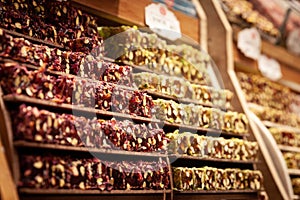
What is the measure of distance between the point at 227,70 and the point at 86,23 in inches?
60.7

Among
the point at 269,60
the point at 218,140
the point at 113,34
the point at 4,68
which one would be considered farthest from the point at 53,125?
the point at 269,60

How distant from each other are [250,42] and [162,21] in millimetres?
1386

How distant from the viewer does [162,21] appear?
12.7 ft

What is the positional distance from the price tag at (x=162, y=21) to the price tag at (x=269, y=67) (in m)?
1.42

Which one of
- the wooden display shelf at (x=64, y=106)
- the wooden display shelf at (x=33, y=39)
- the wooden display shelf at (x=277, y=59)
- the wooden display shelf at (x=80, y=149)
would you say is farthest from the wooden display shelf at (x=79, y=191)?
the wooden display shelf at (x=277, y=59)

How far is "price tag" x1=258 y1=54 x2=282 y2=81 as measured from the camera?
5121mm

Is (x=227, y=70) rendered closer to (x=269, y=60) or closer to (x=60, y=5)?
(x=269, y=60)

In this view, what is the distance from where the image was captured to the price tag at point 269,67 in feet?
16.8

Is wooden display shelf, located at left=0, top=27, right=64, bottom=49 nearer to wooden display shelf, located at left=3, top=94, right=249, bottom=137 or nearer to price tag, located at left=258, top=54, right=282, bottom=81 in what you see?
wooden display shelf, located at left=3, top=94, right=249, bottom=137

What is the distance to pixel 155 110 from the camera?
3.09m

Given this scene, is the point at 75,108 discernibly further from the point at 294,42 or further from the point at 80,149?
the point at 294,42

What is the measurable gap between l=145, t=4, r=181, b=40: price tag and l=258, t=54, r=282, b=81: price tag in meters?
1.42

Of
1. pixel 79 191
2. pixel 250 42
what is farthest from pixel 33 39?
pixel 250 42

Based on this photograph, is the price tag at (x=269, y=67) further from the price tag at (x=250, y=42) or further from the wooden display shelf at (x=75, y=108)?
the wooden display shelf at (x=75, y=108)
